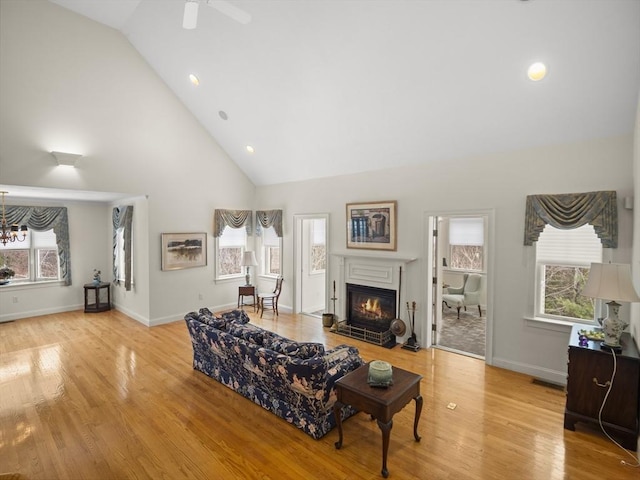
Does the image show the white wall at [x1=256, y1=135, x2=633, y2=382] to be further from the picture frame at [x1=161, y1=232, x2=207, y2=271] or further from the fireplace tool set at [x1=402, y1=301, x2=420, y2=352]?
the picture frame at [x1=161, y1=232, x2=207, y2=271]

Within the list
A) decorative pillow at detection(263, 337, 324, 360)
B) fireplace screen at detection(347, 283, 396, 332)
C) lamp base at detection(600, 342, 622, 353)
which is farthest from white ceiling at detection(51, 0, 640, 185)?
decorative pillow at detection(263, 337, 324, 360)

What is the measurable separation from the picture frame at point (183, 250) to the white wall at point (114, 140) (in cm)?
13

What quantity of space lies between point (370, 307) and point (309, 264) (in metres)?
2.02

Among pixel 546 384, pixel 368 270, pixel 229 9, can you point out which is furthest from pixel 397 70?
pixel 546 384

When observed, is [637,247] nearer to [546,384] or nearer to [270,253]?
[546,384]

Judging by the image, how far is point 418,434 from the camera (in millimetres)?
3137

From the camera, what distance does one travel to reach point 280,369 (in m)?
3.07

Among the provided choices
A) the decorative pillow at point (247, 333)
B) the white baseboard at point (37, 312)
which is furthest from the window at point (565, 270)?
the white baseboard at point (37, 312)

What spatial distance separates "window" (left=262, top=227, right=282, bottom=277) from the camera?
8.16 m

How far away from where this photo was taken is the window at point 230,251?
25.7 feet

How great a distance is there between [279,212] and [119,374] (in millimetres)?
4339

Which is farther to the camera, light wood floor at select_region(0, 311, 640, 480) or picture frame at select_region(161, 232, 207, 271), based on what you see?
picture frame at select_region(161, 232, 207, 271)

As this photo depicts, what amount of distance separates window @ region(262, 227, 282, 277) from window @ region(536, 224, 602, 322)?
546 cm

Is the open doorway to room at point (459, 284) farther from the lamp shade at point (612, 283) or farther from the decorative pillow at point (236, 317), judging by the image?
the decorative pillow at point (236, 317)
